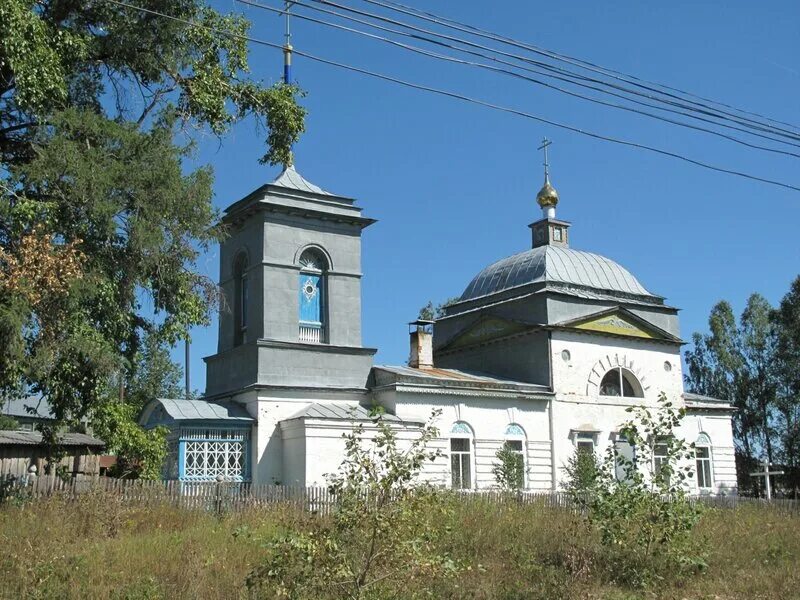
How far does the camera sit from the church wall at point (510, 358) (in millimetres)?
28266

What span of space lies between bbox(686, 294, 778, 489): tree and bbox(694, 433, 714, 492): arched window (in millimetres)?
12780

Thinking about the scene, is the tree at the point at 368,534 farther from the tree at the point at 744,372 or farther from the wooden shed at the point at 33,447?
the tree at the point at 744,372

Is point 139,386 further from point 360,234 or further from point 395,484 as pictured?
point 395,484

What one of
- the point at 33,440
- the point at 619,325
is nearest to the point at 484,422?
the point at 619,325

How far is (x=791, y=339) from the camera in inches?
1591

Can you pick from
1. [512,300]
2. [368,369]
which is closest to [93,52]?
[368,369]

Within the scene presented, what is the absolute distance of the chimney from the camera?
28.6m

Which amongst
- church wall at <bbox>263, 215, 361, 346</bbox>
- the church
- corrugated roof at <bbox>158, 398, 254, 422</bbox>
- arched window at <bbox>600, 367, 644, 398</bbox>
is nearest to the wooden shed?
corrugated roof at <bbox>158, 398, 254, 422</bbox>

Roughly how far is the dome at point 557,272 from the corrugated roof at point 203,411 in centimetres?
1115

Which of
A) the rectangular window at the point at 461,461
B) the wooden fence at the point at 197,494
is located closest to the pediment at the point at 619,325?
the rectangular window at the point at 461,461

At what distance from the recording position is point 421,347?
28781 millimetres

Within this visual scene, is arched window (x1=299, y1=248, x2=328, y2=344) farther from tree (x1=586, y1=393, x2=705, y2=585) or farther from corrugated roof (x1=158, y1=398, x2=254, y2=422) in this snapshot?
tree (x1=586, y1=393, x2=705, y2=585)

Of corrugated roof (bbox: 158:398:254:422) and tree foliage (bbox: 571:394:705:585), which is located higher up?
corrugated roof (bbox: 158:398:254:422)

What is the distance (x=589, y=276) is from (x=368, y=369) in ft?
32.4
